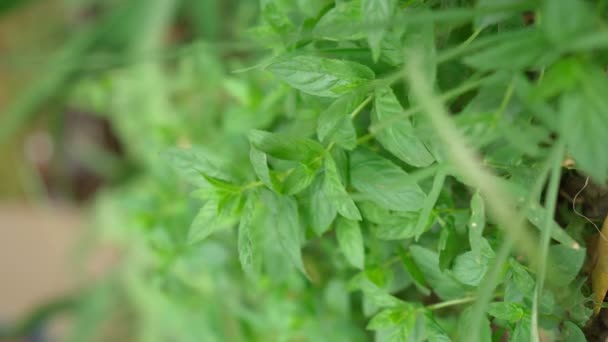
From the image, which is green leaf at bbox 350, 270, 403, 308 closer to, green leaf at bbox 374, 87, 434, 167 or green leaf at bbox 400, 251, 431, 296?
green leaf at bbox 400, 251, 431, 296

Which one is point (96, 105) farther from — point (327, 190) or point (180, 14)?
point (327, 190)

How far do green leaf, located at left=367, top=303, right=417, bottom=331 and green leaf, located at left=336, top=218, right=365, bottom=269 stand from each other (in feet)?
0.12

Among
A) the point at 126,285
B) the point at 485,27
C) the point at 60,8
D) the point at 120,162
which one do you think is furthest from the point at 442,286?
the point at 60,8

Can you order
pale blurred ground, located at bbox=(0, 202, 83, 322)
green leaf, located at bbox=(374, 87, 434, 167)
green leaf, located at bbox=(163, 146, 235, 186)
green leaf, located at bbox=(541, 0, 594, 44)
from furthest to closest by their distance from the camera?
1. pale blurred ground, located at bbox=(0, 202, 83, 322)
2. green leaf, located at bbox=(163, 146, 235, 186)
3. green leaf, located at bbox=(374, 87, 434, 167)
4. green leaf, located at bbox=(541, 0, 594, 44)

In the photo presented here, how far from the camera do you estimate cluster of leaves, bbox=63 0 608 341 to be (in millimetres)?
273

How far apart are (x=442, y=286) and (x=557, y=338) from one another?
8 cm

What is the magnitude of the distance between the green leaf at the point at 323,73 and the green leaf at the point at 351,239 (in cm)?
10

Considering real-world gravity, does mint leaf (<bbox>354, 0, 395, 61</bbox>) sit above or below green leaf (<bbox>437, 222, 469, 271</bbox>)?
above

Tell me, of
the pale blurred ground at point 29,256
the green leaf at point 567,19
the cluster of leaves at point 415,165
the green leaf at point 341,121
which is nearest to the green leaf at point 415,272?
the cluster of leaves at point 415,165

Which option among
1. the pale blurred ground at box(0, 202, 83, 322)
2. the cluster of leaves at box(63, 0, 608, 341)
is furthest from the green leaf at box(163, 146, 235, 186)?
the pale blurred ground at box(0, 202, 83, 322)

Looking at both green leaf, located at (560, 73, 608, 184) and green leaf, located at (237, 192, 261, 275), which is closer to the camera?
green leaf, located at (560, 73, 608, 184)

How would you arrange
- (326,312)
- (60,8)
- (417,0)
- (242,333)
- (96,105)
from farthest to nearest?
(60,8) → (96,105) → (242,333) → (326,312) → (417,0)

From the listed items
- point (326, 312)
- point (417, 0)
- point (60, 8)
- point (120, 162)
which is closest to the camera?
point (417, 0)

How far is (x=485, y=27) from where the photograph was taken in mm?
363
